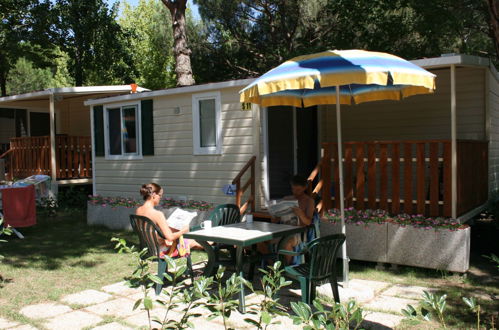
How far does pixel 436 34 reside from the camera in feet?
45.8

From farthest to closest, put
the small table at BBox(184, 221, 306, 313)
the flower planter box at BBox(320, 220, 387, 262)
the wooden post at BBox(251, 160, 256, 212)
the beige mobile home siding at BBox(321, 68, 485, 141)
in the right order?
the beige mobile home siding at BBox(321, 68, 485, 141), the wooden post at BBox(251, 160, 256, 212), the flower planter box at BBox(320, 220, 387, 262), the small table at BBox(184, 221, 306, 313)

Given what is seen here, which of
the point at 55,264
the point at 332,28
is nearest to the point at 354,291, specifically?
the point at 55,264

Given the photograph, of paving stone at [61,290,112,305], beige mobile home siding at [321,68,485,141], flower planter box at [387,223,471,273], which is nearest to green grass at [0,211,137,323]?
paving stone at [61,290,112,305]

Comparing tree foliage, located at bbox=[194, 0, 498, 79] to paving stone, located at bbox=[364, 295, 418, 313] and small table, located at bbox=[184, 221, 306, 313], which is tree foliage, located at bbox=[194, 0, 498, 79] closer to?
small table, located at bbox=[184, 221, 306, 313]

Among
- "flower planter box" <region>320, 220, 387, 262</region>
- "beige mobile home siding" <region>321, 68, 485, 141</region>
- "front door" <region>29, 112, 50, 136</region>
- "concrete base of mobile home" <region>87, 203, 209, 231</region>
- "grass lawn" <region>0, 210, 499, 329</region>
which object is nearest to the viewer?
"grass lawn" <region>0, 210, 499, 329</region>

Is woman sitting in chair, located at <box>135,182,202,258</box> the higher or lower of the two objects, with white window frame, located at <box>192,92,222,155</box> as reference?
lower

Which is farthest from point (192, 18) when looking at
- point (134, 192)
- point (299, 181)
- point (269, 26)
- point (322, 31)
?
point (299, 181)

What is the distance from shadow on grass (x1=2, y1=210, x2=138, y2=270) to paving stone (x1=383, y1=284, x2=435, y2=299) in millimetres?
3877

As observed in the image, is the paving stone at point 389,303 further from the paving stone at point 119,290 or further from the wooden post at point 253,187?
the wooden post at point 253,187

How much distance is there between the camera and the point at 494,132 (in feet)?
26.8

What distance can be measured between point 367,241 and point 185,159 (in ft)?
12.1

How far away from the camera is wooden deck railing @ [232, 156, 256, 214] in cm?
714

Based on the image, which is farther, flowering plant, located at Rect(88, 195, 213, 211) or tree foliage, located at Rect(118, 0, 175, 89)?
tree foliage, located at Rect(118, 0, 175, 89)

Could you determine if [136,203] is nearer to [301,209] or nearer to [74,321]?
[301,209]
